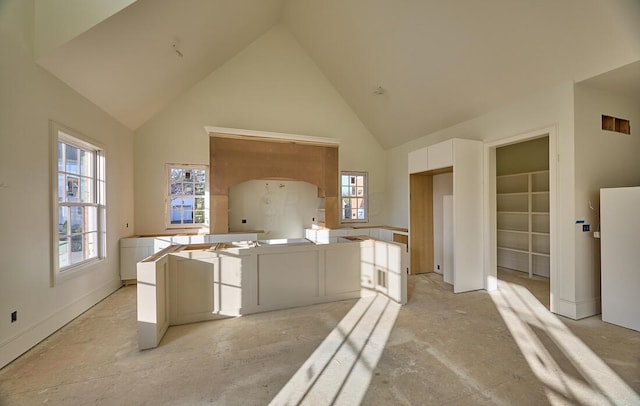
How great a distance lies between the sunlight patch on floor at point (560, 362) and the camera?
6.25ft

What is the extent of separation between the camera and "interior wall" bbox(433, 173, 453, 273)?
202 inches

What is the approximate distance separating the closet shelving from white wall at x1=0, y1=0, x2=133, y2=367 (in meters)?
7.49

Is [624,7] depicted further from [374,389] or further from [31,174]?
[31,174]

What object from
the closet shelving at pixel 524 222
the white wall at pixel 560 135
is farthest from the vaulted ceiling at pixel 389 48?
the closet shelving at pixel 524 222

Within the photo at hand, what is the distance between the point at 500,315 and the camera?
3.31 m

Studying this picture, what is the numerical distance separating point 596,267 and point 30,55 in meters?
7.11

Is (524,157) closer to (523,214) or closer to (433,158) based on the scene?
(523,214)

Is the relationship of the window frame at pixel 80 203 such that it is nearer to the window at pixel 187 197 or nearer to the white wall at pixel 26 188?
the white wall at pixel 26 188

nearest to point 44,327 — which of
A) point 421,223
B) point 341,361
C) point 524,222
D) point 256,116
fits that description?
point 341,361

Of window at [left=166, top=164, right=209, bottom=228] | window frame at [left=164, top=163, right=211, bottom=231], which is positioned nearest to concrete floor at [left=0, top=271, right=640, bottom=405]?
window frame at [left=164, top=163, right=211, bottom=231]

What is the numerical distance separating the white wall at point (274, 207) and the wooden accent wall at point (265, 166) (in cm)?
48

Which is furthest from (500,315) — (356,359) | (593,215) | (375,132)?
(375,132)

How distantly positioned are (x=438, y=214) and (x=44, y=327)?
240 inches

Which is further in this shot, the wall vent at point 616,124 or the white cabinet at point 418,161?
the white cabinet at point 418,161
